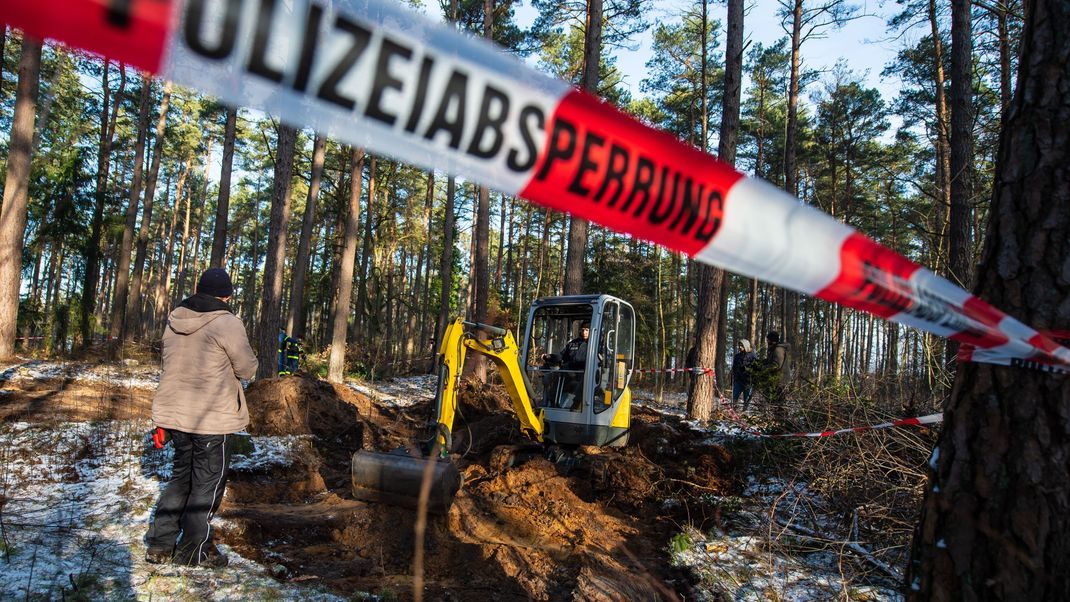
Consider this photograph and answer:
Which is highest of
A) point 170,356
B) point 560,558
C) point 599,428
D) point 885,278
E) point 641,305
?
point 641,305

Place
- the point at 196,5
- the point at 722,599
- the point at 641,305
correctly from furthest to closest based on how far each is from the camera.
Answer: the point at 641,305 → the point at 722,599 → the point at 196,5

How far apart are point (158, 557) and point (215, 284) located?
1923mm

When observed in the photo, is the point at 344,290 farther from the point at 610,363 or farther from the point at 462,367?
the point at 462,367

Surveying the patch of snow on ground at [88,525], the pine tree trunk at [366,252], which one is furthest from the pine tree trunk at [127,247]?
the patch of snow on ground at [88,525]

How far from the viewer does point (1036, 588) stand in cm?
199

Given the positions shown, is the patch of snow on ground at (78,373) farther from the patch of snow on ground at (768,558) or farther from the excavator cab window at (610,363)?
the patch of snow on ground at (768,558)

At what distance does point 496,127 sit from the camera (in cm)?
161

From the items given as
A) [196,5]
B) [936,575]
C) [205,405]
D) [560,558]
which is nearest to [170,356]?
[205,405]

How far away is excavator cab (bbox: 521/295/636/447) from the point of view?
824 centimetres

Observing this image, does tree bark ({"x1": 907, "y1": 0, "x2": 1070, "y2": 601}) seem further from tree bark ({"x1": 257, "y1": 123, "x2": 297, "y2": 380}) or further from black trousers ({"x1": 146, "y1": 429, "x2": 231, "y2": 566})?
tree bark ({"x1": 257, "y1": 123, "x2": 297, "y2": 380})

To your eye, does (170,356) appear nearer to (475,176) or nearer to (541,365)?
(475,176)

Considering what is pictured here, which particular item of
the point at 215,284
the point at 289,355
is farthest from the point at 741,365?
the point at 289,355

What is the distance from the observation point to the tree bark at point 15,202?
11.3 metres

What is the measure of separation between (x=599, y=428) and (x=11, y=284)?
11.3m
